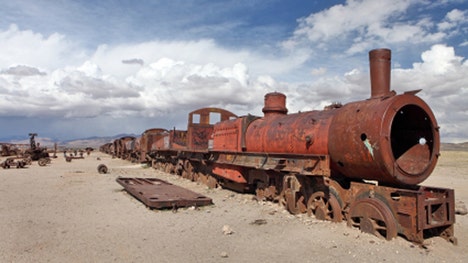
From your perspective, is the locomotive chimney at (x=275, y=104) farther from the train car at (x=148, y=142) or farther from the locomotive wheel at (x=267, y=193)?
the train car at (x=148, y=142)

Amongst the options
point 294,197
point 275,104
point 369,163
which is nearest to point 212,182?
point 275,104

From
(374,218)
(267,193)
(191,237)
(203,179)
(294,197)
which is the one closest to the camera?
(374,218)

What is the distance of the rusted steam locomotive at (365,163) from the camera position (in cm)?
645

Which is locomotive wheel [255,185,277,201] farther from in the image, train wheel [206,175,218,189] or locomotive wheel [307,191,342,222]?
train wheel [206,175,218,189]

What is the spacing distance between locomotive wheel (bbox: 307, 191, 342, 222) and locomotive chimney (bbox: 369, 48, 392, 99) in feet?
7.84

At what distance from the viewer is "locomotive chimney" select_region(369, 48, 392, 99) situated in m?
7.44

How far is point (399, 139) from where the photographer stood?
26.1 feet

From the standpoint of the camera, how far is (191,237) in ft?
22.3

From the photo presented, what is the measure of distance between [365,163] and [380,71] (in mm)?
2032

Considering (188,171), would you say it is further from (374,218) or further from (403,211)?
(403,211)

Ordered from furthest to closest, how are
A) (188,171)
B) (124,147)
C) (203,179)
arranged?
(124,147) → (188,171) → (203,179)

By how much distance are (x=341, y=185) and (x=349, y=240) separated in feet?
5.83

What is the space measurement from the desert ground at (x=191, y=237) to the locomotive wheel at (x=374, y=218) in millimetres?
161

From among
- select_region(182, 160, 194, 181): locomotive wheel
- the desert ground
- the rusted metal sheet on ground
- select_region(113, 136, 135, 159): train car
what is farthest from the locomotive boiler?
select_region(113, 136, 135, 159): train car
